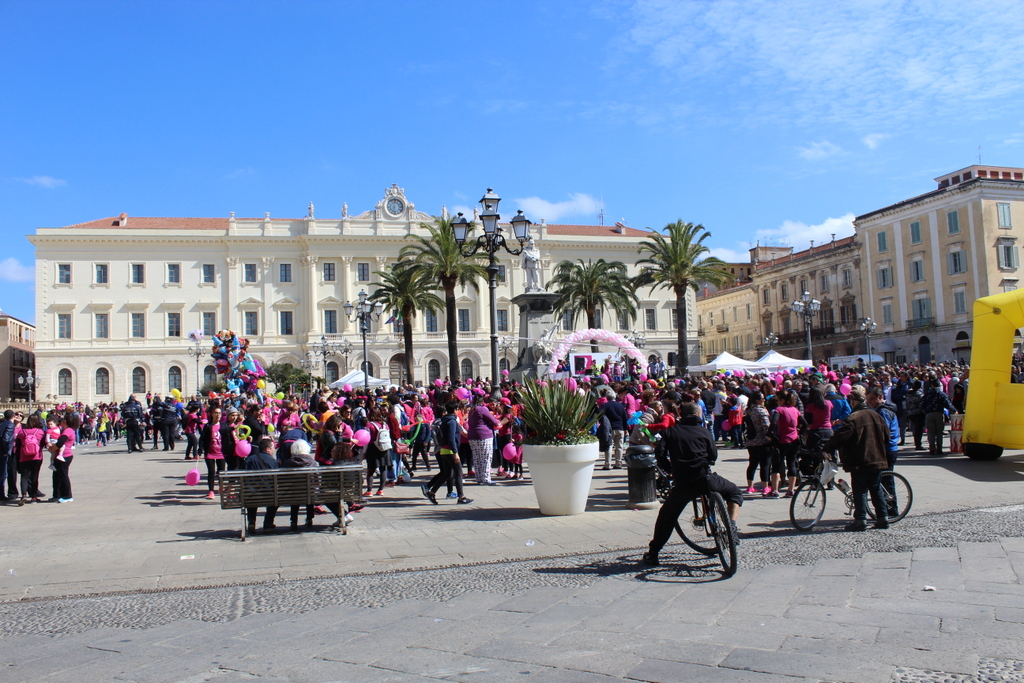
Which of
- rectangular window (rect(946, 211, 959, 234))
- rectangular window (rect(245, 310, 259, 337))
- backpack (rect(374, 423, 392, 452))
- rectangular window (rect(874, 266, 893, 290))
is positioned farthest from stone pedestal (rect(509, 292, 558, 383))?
rectangular window (rect(245, 310, 259, 337))

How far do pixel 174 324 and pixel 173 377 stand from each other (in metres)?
3.86

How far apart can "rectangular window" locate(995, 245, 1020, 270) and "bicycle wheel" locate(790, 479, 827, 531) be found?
47.5 m

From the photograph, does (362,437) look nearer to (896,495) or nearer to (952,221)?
(896,495)

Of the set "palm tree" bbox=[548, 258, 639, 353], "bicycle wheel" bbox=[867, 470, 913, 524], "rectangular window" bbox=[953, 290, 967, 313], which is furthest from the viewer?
"rectangular window" bbox=[953, 290, 967, 313]

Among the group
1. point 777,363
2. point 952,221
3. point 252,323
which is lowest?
point 777,363

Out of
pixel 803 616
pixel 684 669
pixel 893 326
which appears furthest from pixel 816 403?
pixel 893 326

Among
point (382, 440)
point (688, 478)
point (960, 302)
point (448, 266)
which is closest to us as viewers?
point (688, 478)

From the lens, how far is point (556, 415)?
906 centimetres

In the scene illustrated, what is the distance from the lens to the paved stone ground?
14.8 feet

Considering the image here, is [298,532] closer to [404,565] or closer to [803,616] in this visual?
[404,565]

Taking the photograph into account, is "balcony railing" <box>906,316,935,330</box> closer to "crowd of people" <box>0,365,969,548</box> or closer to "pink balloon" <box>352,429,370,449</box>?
"crowd of people" <box>0,365,969,548</box>

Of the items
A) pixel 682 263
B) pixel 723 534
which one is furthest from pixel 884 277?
pixel 723 534

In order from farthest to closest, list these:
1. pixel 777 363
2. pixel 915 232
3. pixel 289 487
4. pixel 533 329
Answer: pixel 915 232
pixel 777 363
pixel 533 329
pixel 289 487

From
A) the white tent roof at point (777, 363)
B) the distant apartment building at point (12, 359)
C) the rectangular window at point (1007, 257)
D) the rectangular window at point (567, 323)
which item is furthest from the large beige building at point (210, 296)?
the white tent roof at point (777, 363)
